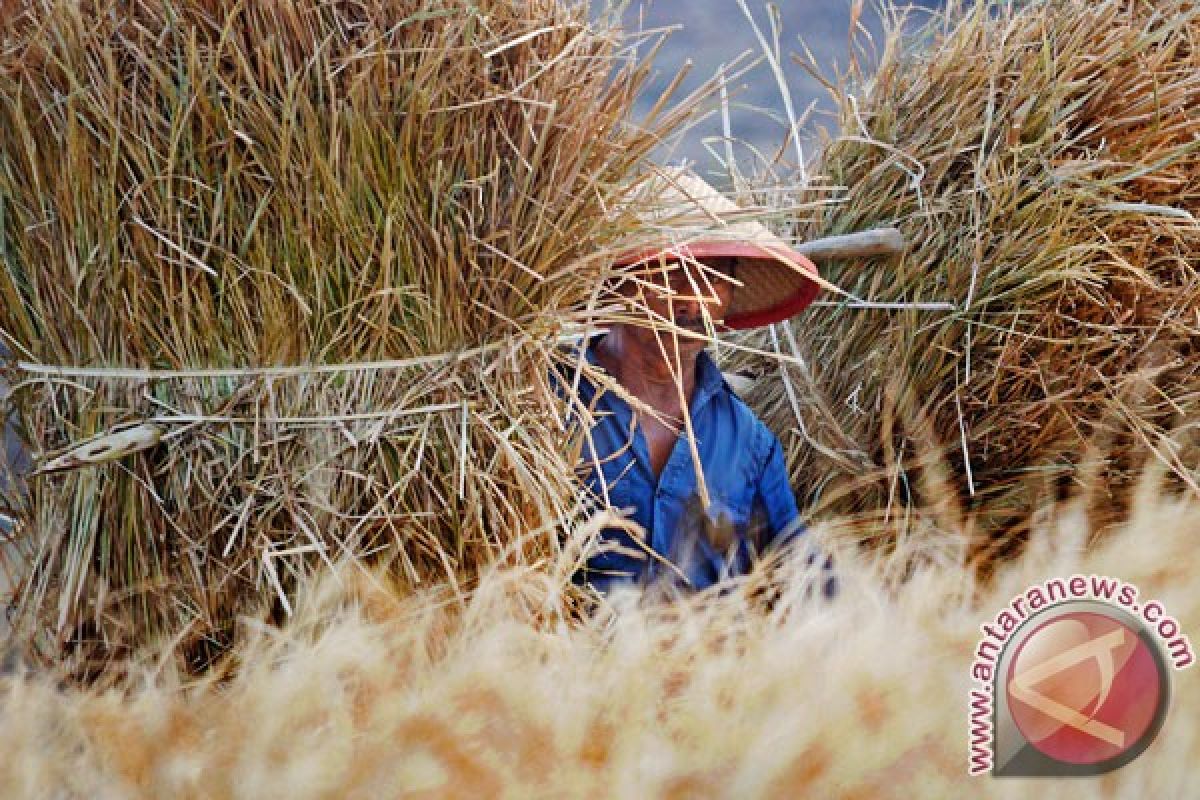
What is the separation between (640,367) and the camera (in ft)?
5.02

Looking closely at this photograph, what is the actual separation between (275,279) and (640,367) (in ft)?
2.03

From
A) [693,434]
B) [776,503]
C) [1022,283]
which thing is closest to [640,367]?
[693,434]

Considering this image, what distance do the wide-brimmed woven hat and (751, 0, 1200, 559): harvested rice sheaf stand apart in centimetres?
19

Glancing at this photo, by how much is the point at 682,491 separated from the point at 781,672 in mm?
641

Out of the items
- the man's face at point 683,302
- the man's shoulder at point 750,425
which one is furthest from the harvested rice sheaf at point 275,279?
the man's shoulder at point 750,425

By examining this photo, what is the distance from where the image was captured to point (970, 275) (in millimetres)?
1820

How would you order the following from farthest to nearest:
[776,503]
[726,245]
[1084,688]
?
[776,503] < [726,245] < [1084,688]

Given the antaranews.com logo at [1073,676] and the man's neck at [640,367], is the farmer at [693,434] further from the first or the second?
the antaranews.com logo at [1073,676]

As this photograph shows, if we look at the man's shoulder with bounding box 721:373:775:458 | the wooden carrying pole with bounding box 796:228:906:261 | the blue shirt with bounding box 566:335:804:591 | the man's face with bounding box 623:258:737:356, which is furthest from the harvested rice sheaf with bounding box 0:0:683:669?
the wooden carrying pole with bounding box 796:228:906:261

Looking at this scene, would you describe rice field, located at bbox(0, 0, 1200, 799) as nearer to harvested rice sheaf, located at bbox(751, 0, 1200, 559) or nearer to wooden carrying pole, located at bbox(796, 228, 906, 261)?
harvested rice sheaf, located at bbox(751, 0, 1200, 559)

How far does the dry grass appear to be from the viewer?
0.75 meters

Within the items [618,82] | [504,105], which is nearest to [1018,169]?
[618,82]

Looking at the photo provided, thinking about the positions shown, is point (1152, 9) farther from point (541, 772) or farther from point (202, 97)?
point (541, 772)

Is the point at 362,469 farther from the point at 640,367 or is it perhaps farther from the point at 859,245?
the point at 859,245
